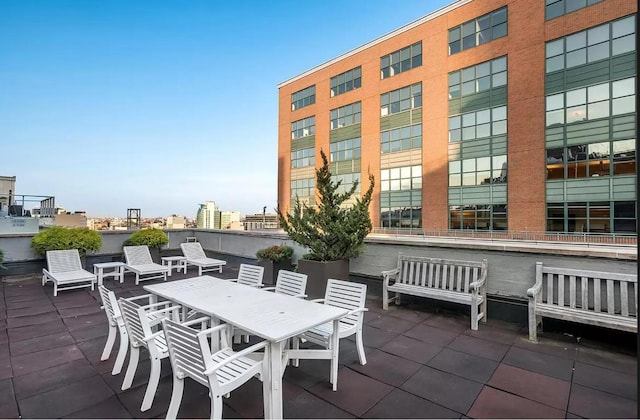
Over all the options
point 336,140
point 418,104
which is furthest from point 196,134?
point 418,104

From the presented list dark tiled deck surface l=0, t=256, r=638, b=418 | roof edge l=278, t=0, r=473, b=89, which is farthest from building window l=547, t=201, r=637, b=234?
dark tiled deck surface l=0, t=256, r=638, b=418

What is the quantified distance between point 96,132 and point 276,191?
17.6 m

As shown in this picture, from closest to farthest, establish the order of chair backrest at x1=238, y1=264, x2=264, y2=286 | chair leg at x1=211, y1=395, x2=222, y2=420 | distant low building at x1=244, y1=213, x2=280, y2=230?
A: chair leg at x1=211, y1=395, x2=222, y2=420 → chair backrest at x1=238, y1=264, x2=264, y2=286 → distant low building at x1=244, y1=213, x2=280, y2=230

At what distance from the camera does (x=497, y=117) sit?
1919 centimetres

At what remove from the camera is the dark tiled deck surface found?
8.59ft

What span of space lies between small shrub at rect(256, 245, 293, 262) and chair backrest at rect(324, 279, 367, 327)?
3.83m

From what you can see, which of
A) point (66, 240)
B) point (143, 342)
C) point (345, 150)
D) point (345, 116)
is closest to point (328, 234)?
Answer: point (143, 342)

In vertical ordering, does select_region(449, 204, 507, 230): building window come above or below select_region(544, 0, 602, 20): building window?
below

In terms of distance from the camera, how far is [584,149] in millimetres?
16516

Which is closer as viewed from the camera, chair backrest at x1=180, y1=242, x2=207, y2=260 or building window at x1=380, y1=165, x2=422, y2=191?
chair backrest at x1=180, y1=242, x2=207, y2=260

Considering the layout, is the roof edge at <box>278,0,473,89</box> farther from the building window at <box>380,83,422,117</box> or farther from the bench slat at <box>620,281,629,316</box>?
the bench slat at <box>620,281,629,316</box>

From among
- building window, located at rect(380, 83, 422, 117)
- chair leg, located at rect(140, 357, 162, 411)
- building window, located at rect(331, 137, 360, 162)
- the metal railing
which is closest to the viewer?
chair leg, located at rect(140, 357, 162, 411)

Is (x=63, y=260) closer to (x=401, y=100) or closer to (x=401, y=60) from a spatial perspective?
(x=401, y=100)

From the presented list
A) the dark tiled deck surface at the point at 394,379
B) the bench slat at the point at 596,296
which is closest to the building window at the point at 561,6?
the bench slat at the point at 596,296
